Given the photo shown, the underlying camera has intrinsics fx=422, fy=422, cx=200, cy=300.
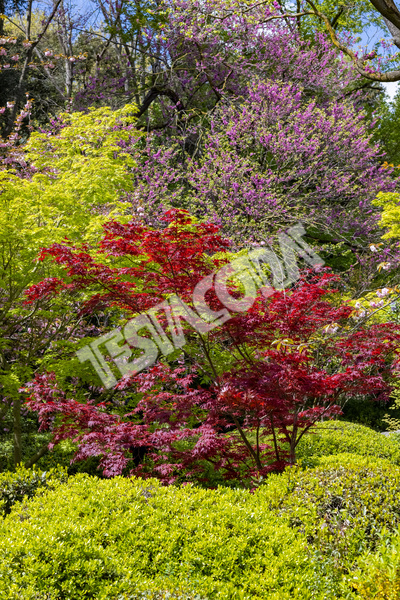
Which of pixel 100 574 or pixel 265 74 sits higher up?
pixel 265 74

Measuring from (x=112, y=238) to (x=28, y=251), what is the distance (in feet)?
4.74

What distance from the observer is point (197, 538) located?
2785mm

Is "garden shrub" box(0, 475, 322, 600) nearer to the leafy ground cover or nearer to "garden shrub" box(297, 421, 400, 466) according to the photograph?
the leafy ground cover

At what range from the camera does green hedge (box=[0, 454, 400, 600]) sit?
2.35m

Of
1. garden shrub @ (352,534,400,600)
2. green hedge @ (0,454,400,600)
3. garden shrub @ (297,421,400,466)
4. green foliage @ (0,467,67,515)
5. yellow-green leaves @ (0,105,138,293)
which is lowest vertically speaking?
garden shrub @ (297,421,400,466)

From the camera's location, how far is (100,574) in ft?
7.77

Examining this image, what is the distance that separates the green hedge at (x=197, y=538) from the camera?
235 centimetres


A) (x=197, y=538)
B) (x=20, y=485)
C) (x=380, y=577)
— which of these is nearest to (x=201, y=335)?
(x=20, y=485)

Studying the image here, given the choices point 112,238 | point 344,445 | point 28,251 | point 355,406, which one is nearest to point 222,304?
point 112,238

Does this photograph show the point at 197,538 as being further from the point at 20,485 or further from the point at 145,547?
the point at 20,485

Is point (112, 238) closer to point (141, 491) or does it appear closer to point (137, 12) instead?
point (141, 491)

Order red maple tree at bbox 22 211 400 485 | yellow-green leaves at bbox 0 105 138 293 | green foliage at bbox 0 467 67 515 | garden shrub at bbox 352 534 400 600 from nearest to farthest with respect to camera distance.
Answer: garden shrub at bbox 352 534 400 600 < green foliage at bbox 0 467 67 515 < red maple tree at bbox 22 211 400 485 < yellow-green leaves at bbox 0 105 138 293

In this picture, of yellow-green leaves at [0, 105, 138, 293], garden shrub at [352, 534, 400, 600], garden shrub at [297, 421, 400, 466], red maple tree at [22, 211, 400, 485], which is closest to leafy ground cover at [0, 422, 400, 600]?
garden shrub at [352, 534, 400, 600]

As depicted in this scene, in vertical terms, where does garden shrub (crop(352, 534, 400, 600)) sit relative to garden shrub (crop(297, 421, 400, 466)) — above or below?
above
